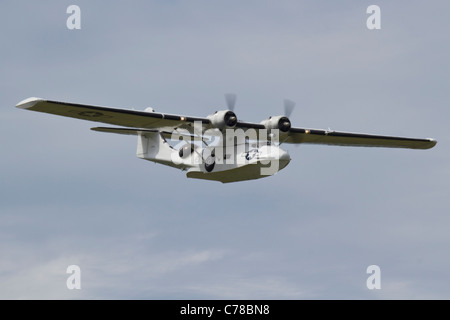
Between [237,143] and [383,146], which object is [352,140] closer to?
[383,146]

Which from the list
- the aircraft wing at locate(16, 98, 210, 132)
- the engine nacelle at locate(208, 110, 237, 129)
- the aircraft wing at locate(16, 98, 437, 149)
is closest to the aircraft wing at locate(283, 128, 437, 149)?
the aircraft wing at locate(16, 98, 437, 149)

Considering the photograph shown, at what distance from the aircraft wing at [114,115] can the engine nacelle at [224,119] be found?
0.45 m

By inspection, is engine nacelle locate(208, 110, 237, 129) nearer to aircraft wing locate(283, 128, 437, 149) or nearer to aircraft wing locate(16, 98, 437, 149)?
aircraft wing locate(16, 98, 437, 149)

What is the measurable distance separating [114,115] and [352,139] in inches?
455

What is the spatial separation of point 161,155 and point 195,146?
2155 millimetres

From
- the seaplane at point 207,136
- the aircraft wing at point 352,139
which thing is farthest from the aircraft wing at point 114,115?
the aircraft wing at point 352,139

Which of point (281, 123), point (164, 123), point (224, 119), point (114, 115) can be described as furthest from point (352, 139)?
point (114, 115)

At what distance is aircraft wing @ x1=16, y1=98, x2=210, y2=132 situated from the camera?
27.4 meters

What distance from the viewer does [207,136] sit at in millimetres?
31156

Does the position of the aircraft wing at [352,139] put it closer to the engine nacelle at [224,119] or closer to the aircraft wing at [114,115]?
the engine nacelle at [224,119]

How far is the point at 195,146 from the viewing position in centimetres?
3139

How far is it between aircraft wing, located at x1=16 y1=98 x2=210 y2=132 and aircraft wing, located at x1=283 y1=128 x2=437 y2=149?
5.15m

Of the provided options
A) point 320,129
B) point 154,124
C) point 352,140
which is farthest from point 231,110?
point 352,140

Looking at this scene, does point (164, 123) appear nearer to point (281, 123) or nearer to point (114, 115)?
point (114, 115)
